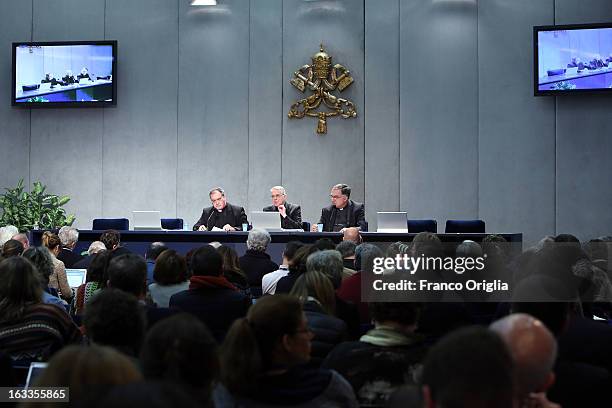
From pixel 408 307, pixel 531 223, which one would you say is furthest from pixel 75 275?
pixel 531 223

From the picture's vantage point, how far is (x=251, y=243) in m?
6.50

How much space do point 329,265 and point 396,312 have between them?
1736 mm

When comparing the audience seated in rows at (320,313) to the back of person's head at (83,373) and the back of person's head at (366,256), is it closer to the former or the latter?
the back of person's head at (366,256)

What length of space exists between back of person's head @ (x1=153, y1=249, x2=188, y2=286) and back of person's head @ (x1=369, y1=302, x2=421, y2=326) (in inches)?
78.3

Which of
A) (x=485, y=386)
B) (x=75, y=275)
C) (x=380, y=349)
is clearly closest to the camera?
(x=485, y=386)

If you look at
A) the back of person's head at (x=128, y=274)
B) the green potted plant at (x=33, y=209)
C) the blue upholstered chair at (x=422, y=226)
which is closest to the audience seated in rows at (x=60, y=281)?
the back of person's head at (x=128, y=274)

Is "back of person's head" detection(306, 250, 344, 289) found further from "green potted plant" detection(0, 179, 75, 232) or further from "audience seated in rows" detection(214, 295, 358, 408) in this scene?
"green potted plant" detection(0, 179, 75, 232)

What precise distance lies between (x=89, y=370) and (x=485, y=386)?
681 mm

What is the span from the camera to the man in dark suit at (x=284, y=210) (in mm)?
9891

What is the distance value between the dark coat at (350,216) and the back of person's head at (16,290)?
654 centimetres

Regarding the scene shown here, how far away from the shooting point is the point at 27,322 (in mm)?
3434

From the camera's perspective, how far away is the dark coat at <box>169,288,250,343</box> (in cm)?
416

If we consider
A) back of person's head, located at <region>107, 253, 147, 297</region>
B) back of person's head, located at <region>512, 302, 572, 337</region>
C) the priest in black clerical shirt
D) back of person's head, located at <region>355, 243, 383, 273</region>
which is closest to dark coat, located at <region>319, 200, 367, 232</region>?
the priest in black clerical shirt

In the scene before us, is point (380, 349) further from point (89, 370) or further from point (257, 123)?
point (257, 123)
